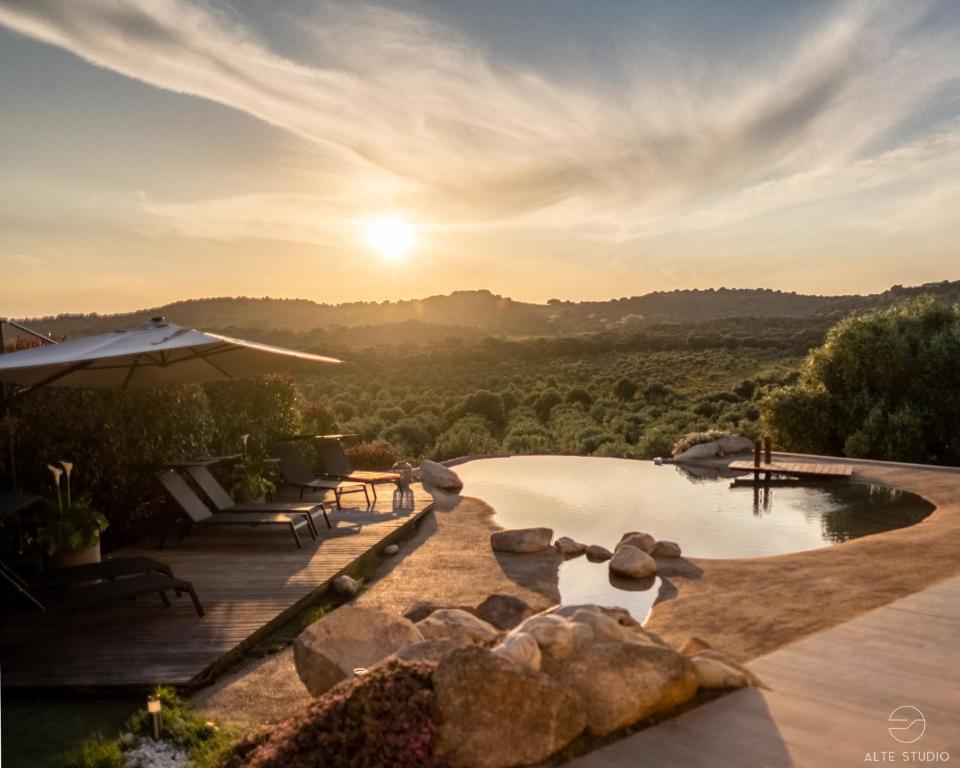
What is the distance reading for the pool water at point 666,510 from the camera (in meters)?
8.60

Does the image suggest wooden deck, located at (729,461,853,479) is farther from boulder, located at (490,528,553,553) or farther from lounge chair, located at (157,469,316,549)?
lounge chair, located at (157,469,316,549)

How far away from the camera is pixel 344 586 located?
22.4ft

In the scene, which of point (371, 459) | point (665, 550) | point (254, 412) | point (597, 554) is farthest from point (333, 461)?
point (665, 550)

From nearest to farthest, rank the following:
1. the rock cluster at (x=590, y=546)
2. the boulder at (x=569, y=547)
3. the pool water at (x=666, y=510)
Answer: the rock cluster at (x=590, y=546) → the pool water at (x=666, y=510) → the boulder at (x=569, y=547)

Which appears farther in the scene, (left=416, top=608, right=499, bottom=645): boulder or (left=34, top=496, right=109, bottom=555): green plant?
(left=34, top=496, right=109, bottom=555): green plant

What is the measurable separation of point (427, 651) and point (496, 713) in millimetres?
721

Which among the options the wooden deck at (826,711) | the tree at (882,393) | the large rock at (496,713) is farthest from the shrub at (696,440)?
the large rock at (496,713)

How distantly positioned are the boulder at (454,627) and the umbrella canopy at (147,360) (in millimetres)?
2837

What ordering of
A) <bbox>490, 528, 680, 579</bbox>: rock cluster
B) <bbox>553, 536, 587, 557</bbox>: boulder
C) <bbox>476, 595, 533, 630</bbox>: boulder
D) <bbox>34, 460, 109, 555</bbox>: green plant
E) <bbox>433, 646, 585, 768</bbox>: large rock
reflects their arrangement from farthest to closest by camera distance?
<bbox>553, 536, 587, 557</bbox>: boulder, <bbox>490, 528, 680, 579</bbox>: rock cluster, <bbox>476, 595, 533, 630</bbox>: boulder, <bbox>34, 460, 109, 555</bbox>: green plant, <bbox>433, 646, 585, 768</bbox>: large rock

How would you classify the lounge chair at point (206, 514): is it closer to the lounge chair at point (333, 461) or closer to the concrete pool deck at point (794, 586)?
the lounge chair at point (333, 461)

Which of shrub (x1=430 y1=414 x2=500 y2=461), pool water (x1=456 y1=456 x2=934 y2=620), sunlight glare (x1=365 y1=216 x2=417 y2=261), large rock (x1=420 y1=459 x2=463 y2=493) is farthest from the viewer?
shrub (x1=430 y1=414 x2=500 y2=461)

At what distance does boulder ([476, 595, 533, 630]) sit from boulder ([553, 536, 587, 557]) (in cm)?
262

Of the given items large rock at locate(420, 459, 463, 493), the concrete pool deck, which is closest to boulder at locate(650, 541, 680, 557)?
the concrete pool deck

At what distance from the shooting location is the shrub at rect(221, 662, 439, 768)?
3.01 metres
